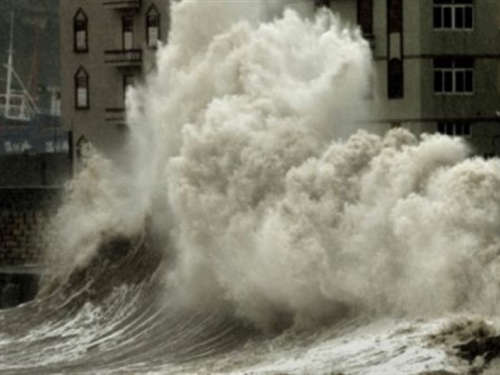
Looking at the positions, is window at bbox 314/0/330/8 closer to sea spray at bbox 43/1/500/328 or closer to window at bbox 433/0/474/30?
window at bbox 433/0/474/30

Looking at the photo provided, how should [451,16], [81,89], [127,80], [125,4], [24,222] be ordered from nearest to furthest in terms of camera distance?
[451,16], [24,222], [125,4], [127,80], [81,89]

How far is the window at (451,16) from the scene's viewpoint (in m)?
60.9

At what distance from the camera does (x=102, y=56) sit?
73.2m

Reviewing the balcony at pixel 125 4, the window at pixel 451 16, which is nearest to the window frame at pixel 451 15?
the window at pixel 451 16

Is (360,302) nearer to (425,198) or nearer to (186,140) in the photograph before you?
(425,198)

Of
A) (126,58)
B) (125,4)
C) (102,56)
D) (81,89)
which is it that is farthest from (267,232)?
(81,89)

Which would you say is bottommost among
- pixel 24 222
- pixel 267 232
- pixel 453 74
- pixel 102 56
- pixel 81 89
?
pixel 267 232

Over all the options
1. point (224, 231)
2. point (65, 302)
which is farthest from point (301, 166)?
point (65, 302)

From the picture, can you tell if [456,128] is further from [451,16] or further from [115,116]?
[115,116]

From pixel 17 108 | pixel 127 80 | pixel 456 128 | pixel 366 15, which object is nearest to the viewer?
pixel 456 128

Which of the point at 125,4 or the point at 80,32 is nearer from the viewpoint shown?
the point at 125,4

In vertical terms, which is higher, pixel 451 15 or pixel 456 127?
pixel 451 15

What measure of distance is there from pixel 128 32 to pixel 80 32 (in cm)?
242

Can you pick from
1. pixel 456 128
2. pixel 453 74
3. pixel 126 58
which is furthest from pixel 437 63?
pixel 126 58
